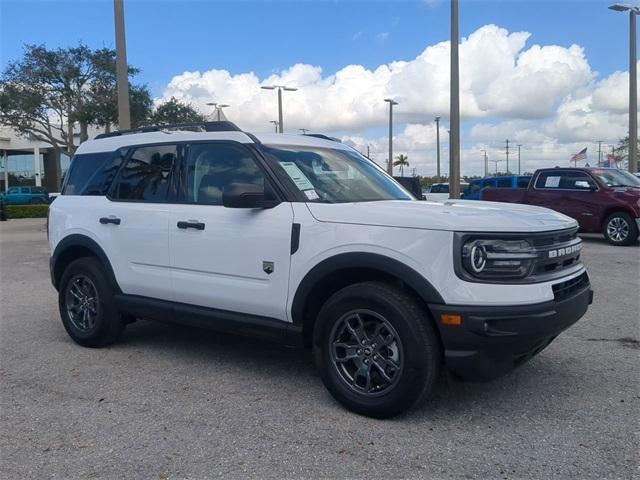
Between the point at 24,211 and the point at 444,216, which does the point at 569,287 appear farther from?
the point at 24,211

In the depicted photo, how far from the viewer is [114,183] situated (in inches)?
221

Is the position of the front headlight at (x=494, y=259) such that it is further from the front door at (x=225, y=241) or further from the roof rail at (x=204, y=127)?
the roof rail at (x=204, y=127)

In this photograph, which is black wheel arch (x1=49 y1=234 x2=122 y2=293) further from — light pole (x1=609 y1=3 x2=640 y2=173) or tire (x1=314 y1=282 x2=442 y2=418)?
light pole (x1=609 y1=3 x2=640 y2=173)

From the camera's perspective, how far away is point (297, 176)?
4496mm

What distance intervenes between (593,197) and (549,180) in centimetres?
120

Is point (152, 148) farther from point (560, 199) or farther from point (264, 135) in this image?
point (560, 199)

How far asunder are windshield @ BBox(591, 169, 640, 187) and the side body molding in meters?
11.6

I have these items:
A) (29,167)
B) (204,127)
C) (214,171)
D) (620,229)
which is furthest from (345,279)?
(29,167)

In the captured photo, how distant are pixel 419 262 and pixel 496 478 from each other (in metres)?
1.25

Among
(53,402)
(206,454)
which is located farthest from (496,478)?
(53,402)

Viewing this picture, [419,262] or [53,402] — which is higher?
[419,262]

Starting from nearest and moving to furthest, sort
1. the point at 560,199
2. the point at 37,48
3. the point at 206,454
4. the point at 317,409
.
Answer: the point at 206,454 < the point at 317,409 < the point at 560,199 < the point at 37,48

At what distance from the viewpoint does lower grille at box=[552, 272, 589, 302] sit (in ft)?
12.3

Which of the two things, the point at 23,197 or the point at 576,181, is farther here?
the point at 23,197
